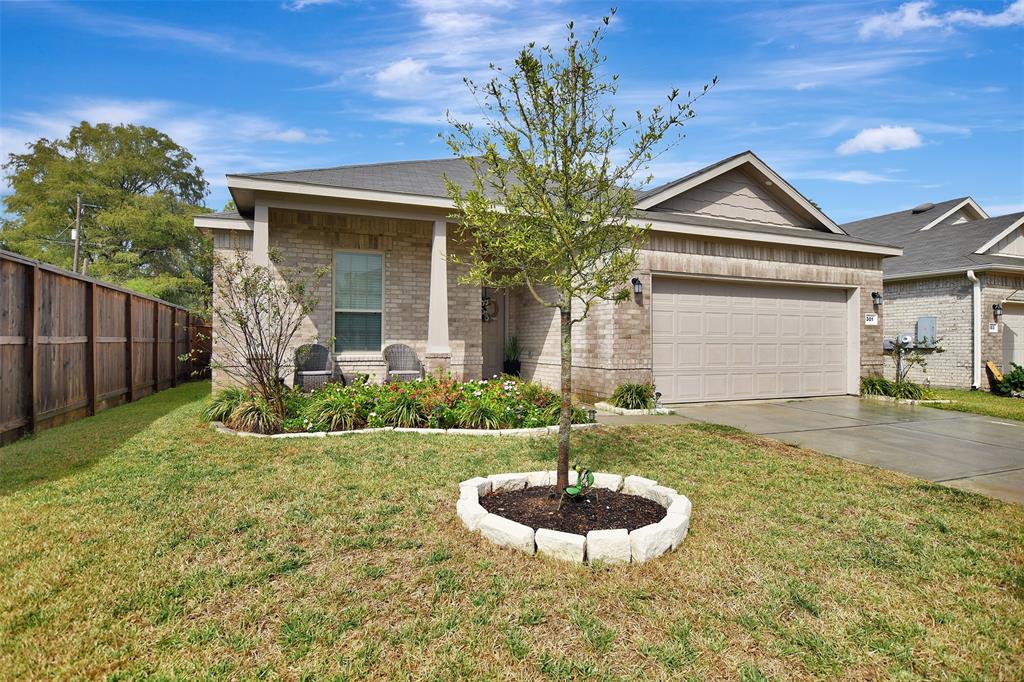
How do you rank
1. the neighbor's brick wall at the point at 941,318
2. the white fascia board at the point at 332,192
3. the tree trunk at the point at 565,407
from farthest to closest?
1. the neighbor's brick wall at the point at 941,318
2. the white fascia board at the point at 332,192
3. the tree trunk at the point at 565,407

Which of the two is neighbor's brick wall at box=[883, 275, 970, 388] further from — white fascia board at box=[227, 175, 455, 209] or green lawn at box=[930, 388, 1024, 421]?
white fascia board at box=[227, 175, 455, 209]

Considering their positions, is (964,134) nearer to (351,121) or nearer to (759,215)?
(759,215)

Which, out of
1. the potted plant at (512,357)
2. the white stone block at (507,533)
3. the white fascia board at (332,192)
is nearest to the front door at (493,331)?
the potted plant at (512,357)

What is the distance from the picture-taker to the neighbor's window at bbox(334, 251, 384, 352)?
30.0 ft

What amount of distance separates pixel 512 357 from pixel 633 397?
3.73 meters

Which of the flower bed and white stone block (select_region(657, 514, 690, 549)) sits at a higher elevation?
the flower bed

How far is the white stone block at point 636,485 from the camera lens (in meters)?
3.77

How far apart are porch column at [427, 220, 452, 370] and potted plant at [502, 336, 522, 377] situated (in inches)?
123

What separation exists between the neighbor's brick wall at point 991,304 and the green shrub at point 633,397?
9.60 m

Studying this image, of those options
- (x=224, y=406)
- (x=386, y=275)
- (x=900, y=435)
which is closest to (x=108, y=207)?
(x=386, y=275)

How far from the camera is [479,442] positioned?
18.7 ft

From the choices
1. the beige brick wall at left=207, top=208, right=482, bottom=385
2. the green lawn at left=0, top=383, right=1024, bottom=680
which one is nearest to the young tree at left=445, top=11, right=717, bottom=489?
the green lawn at left=0, top=383, right=1024, bottom=680

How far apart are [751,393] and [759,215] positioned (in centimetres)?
389

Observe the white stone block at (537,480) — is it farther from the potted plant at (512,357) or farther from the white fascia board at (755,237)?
the potted plant at (512,357)
